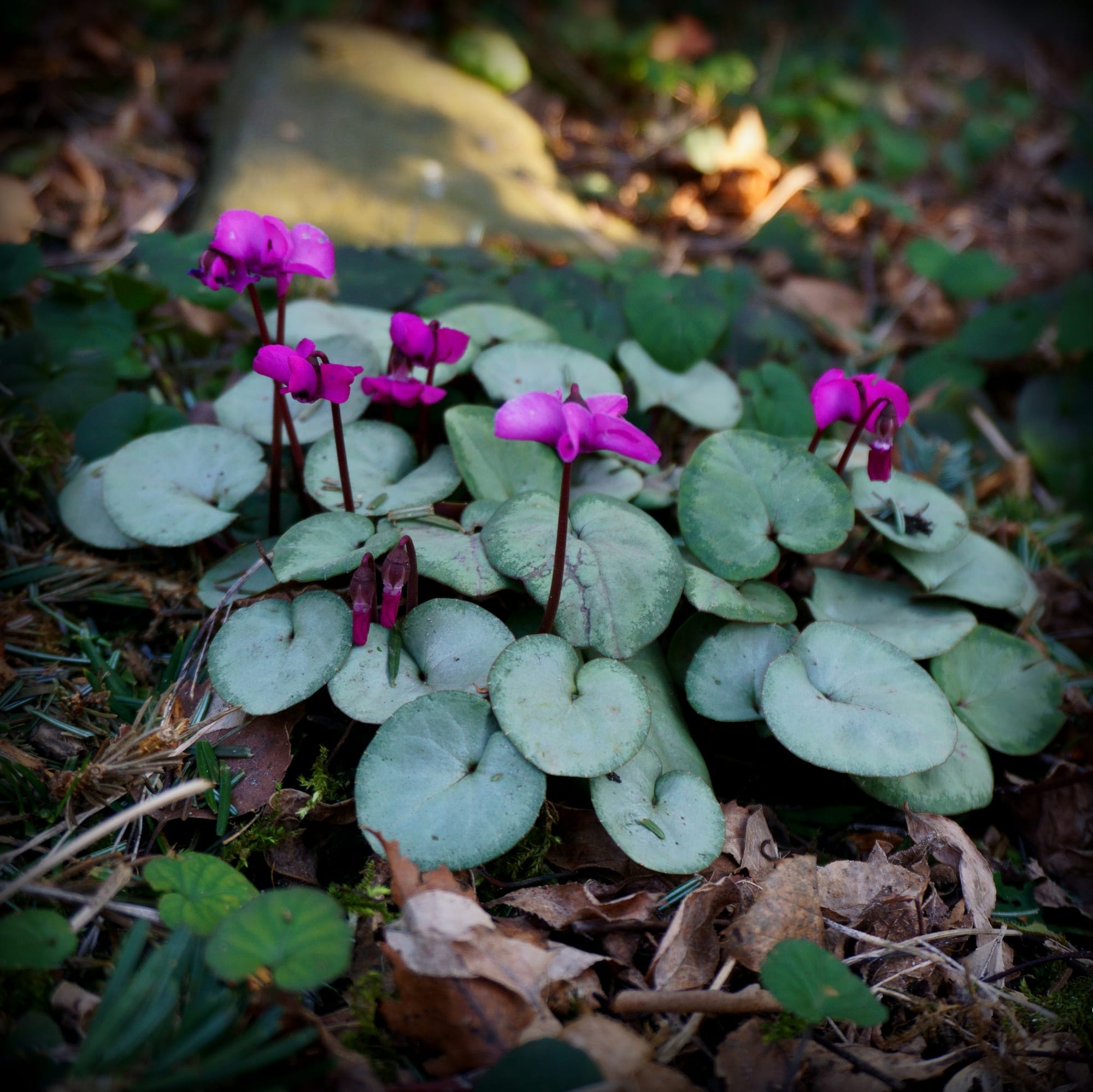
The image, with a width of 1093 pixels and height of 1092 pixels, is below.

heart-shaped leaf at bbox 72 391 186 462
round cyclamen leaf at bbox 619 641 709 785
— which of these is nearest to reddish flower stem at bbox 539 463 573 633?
round cyclamen leaf at bbox 619 641 709 785

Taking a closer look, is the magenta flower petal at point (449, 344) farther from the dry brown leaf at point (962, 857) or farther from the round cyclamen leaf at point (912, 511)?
the dry brown leaf at point (962, 857)

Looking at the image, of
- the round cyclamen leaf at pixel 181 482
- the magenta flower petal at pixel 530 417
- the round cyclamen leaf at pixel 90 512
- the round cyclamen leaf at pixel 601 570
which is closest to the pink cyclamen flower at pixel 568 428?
the magenta flower petal at pixel 530 417

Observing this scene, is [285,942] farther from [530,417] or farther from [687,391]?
[687,391]

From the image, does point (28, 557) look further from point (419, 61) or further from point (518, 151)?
point (419, 61)

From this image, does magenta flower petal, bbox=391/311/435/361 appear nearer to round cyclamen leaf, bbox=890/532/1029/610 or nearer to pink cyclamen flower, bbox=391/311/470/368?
pink cyclamen flower, bbox=391/311/470/368

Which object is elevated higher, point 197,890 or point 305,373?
point 305,373

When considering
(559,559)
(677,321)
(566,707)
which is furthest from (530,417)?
(677,321)
